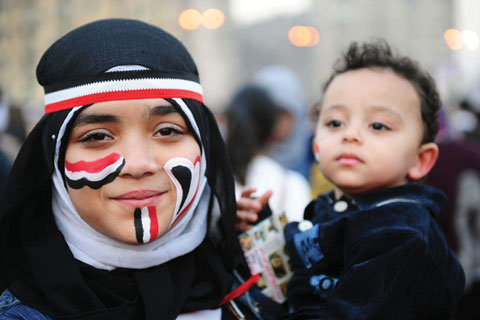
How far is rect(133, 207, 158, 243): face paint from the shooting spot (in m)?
1.76

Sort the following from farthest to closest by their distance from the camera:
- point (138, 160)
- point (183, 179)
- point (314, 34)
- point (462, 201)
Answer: point (314, 34), point (462, 201), point (183, 179), point (138, 160)

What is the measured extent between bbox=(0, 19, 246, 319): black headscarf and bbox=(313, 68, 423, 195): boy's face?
54cm

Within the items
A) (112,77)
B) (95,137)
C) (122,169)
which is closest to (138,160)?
(122,169)

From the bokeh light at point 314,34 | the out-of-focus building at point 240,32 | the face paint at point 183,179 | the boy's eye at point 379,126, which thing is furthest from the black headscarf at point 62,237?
the out-of-focus building at point 240,32

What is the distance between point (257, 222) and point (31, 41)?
28807mm

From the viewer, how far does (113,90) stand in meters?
1.76

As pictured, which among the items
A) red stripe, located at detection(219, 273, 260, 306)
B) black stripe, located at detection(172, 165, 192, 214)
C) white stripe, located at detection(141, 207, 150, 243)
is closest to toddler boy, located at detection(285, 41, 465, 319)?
red stripe, located at detection(219, 273, 260, 306)

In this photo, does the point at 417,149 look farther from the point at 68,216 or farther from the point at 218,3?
the point at 218,3

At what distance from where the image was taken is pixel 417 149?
2.19 metres

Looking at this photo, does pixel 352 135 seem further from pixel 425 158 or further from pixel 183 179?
pixel 183 179

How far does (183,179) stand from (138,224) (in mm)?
221

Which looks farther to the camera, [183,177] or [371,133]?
[371,133]

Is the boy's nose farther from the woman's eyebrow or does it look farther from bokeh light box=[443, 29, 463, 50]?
bokeh light box=[443, 29, 463, 50]

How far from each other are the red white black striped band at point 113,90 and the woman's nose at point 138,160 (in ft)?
0.54
